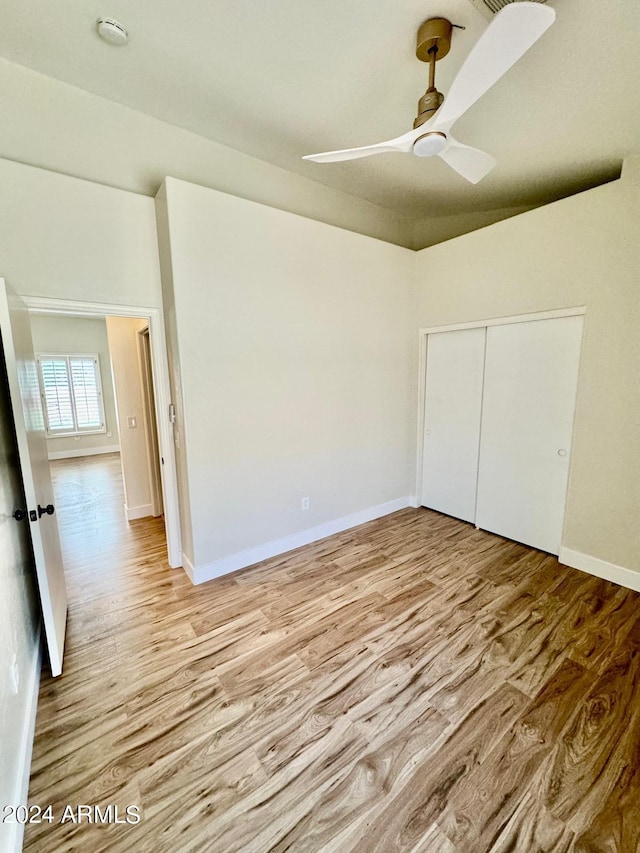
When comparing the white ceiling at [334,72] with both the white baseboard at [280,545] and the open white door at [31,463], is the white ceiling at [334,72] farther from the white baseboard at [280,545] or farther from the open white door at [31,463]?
the white baseboard at [280,545]

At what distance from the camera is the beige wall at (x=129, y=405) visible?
3.67 meters

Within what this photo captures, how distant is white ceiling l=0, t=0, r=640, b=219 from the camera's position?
1.62 m

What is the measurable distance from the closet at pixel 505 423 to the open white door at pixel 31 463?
11.4ft

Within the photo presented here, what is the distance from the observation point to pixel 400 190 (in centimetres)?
334

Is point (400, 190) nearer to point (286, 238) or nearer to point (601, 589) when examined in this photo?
point (286, 238)

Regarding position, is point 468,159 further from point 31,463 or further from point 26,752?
point 26,752

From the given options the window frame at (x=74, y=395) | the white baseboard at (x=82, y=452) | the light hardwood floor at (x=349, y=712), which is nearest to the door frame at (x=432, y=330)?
the light hardwood floor at (x=349, y=712)

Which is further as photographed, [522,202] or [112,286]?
[522,202]

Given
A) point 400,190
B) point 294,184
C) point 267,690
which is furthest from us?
point 400,190

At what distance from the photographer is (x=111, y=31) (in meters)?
1.73

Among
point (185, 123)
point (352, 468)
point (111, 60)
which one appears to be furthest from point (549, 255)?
point (111, 60)

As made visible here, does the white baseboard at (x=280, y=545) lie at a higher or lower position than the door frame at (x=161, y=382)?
lower

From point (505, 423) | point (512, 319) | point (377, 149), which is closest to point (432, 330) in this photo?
point (512, 319)

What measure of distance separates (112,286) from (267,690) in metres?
2.74
